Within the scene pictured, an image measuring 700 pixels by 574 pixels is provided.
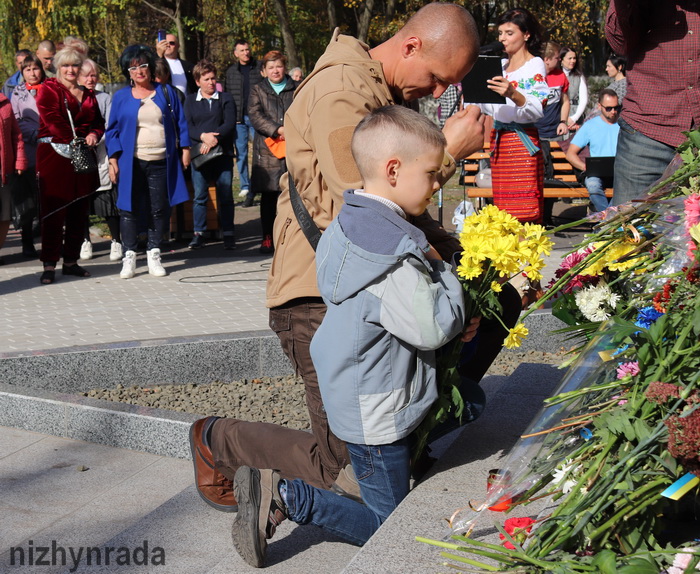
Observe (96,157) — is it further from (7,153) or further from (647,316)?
(647,316)

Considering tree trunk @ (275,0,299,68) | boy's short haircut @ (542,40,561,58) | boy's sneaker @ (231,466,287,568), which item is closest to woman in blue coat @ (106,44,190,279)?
boy's short haircut @ (542,40,561,58)

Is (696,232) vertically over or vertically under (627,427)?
over

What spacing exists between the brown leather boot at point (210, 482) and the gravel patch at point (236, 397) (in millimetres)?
1060

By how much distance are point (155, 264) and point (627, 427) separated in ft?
23.3

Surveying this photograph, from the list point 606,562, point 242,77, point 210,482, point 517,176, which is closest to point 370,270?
point 606,562

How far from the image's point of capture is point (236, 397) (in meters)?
5.14

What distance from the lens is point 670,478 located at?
7.14 feet

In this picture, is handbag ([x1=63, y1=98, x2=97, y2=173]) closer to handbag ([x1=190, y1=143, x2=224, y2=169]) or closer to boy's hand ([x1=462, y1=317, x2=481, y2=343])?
handbag ([x1=190, y1=143, x2=224, y2=169])

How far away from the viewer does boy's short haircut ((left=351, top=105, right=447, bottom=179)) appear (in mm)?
2959

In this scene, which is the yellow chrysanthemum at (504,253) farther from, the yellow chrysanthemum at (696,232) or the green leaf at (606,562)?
the green leaf at (606,562)

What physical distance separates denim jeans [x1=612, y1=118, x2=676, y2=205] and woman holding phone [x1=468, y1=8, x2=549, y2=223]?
4.94 feet

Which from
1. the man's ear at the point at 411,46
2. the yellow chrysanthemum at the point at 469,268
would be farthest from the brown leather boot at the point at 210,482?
the man's ear at the point at 411,46

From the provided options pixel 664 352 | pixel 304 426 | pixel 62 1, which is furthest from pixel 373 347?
pixel 62 1

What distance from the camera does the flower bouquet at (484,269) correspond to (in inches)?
123
